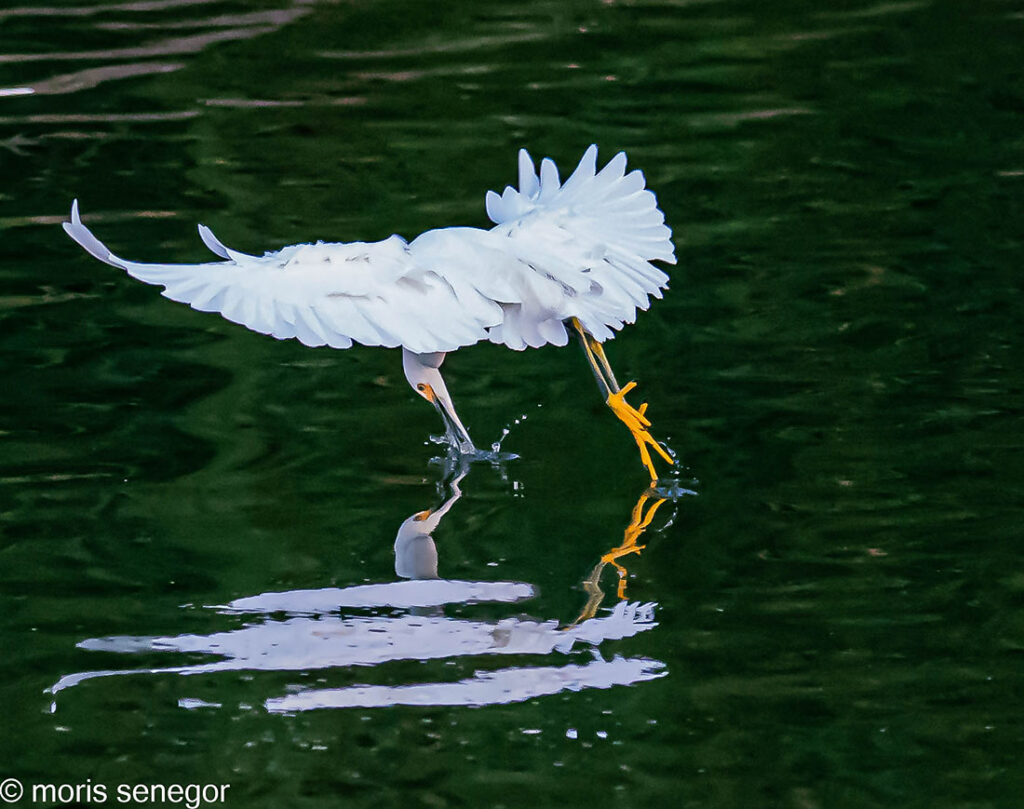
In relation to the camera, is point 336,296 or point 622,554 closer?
point 336,296

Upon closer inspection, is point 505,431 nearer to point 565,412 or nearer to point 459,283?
point 565,412

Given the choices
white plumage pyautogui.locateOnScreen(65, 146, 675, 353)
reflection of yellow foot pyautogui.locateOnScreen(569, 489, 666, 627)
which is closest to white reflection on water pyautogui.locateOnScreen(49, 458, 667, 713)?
reflection of yellow foot pyautogui.locateOnScreen(569, 489, 666, 627)

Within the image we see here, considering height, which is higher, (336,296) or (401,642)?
(336,296)

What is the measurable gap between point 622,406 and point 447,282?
71cm

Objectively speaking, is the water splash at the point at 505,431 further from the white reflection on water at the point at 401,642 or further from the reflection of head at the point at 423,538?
the white reflection on water at the point at 401,642

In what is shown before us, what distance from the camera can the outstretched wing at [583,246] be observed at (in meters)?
5.32

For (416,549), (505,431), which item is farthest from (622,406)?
(416,549)

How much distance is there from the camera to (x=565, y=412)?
6.28 m

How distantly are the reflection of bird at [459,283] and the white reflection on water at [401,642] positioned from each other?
71 cm

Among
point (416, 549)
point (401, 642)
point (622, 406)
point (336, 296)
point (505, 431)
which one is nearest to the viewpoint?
point (401, 642)

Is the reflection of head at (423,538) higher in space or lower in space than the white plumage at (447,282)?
lower

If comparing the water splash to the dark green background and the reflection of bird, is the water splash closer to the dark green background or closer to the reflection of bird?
the dark green background

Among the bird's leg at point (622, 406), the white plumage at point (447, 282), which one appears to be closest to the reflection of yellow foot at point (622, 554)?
the bird's leg at point (622, 406)

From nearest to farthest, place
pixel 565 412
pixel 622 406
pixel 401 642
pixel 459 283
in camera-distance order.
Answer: pixel 401 642
pixel 459 283
pixel 622 406
pixel 565 412
